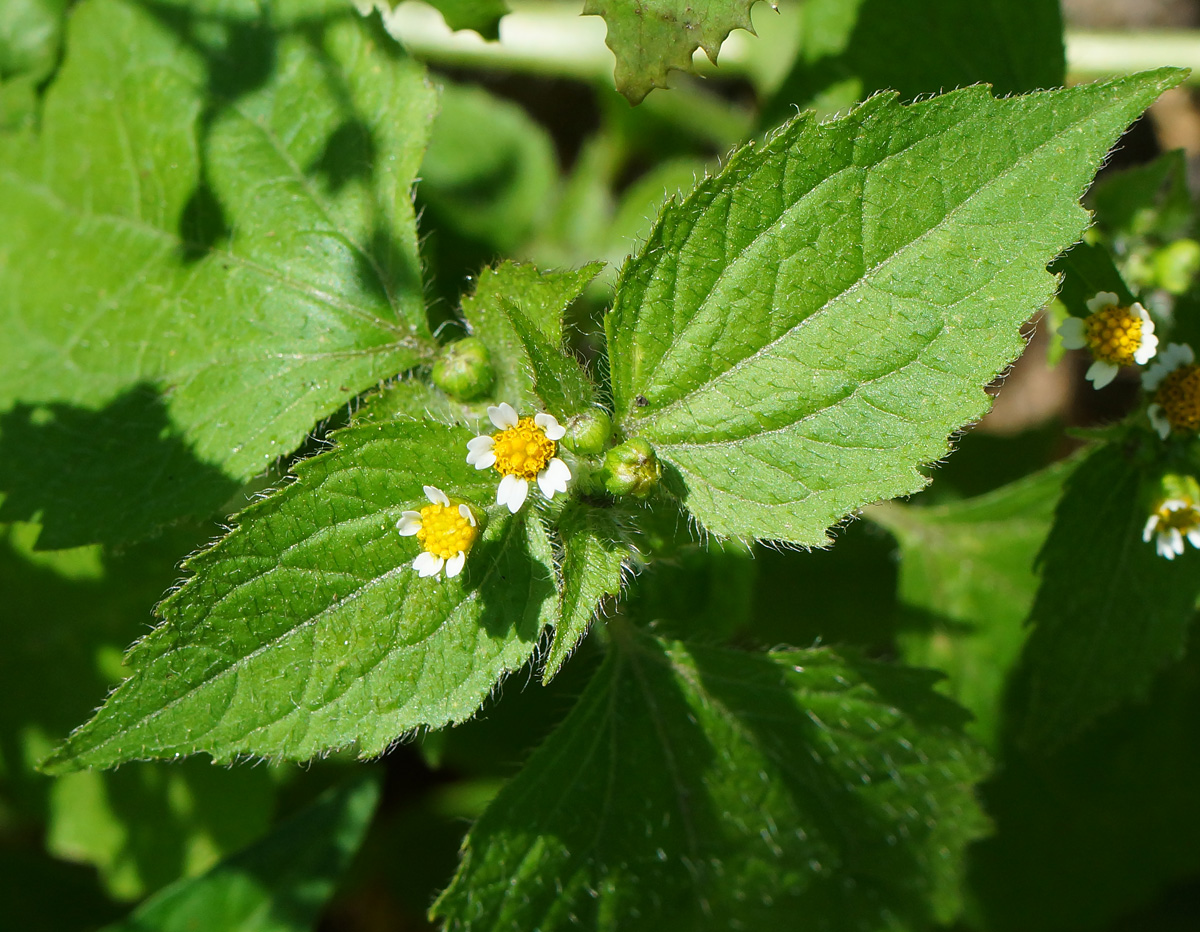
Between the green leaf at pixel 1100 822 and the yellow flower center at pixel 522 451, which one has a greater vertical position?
the yellow flower center at pixel 522 451

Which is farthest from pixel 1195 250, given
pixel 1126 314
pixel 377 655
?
pixel 377 655

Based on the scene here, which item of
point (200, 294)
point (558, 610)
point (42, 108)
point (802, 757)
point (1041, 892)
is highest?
point (42, 108)

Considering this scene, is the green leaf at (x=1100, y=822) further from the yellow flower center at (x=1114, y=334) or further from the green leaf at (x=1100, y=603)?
the yellow flower center at (x=1114, y=334)

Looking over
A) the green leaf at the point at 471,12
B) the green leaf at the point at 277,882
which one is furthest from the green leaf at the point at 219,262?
the green leaf at the point at 277,882

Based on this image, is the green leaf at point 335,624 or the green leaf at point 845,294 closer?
the green leaf at point 335,624

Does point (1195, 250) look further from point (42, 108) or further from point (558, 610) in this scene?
point (42, 108)

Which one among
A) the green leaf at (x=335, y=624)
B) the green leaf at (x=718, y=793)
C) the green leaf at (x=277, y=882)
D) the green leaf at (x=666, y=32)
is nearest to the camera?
the green leaf at (x=335, y=624)

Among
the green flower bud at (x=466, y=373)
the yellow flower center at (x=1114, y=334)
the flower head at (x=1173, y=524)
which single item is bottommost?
the flower head at (x=1173, y=524)
